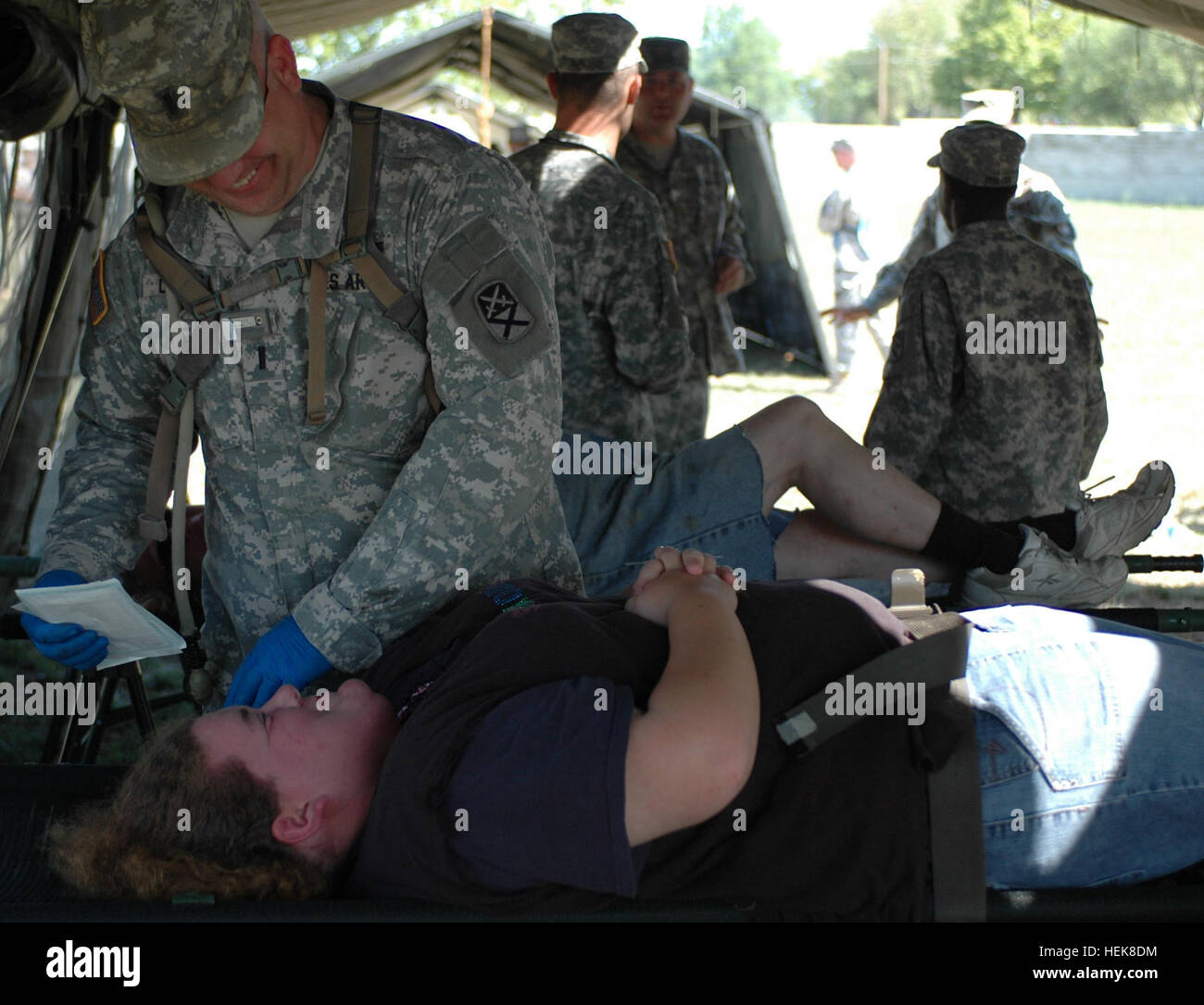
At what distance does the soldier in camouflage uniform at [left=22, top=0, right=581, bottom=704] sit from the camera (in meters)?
1.99

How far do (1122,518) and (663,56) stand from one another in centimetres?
308

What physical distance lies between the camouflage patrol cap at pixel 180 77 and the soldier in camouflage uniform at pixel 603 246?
1741 mm

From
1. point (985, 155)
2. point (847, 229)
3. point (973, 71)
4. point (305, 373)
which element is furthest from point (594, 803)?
point (973, 71)

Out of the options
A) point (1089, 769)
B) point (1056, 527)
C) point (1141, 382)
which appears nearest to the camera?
point (1089, 769)

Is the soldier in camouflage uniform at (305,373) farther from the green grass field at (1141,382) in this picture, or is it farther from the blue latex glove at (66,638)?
the green grass field at (1141,382)

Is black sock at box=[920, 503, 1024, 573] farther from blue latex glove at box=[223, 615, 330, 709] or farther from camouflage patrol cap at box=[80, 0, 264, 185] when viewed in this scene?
camouflage patrol cap at box=[80, 0, 264, 185]

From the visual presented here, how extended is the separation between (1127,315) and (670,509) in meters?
12.0

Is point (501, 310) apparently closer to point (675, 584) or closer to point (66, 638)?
point (675, 584)

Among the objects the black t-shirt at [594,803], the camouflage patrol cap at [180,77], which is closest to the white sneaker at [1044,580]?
the black t-shirt at [594,803]

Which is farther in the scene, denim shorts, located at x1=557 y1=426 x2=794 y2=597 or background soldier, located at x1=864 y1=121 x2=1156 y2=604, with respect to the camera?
background soldier, located at x1=864 y1=121 x2=1156 y2=604

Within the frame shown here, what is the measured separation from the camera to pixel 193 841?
184 centimetres

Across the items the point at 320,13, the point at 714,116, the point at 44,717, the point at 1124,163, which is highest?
the point at 1124,163

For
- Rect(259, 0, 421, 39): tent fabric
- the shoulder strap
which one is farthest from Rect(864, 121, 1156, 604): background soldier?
Rect(259, 0, 421, 39): tent fabric
